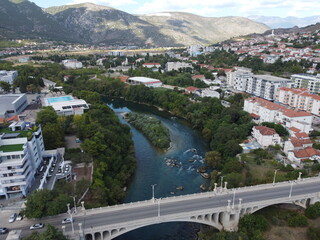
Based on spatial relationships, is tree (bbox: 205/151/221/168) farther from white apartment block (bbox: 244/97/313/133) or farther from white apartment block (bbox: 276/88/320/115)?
white apartment block (bbox: 276/88/320/115)

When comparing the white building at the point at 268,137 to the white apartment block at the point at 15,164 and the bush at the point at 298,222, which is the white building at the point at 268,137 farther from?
the white apartment block at the point at 15,164

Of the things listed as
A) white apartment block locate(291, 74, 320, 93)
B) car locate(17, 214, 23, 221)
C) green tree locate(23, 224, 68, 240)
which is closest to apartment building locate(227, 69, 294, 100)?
white apartment block locate(291, 74, 320, 93)

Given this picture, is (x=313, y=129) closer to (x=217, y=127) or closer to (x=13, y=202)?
(x=217, y=127)

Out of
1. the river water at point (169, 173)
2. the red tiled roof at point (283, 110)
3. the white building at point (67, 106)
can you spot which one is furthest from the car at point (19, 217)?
the red tiled roof at point (283, 110)

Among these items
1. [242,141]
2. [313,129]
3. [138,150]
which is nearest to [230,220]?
[242,141]

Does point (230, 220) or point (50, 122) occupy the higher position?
point (50, 122)

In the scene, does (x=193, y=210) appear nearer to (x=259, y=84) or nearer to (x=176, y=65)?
(x=259, y=84)
